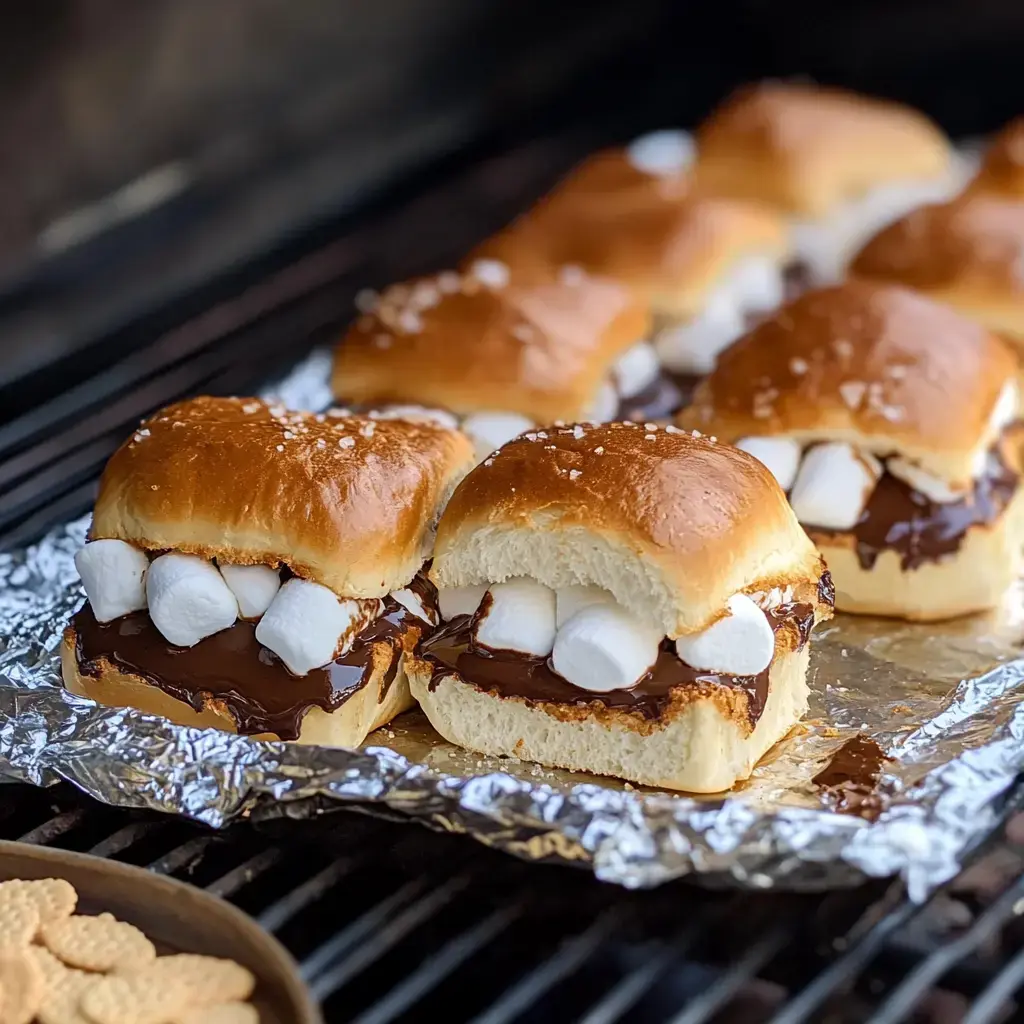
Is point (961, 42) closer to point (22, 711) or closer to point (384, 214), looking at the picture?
point (384, 214)

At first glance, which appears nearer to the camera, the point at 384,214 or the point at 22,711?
the point at 22,711

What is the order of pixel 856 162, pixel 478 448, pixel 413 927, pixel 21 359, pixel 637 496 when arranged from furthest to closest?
pixel 856 162 < pixel 21 359 < pixel 478 448 < pixel 637 496 < pixel 413 927

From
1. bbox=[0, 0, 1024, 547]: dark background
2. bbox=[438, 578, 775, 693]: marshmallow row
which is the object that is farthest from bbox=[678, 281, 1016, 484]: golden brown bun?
bbox=[0, 0, 1024, 547]: dark background

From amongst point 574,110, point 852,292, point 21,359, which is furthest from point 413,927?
point 574,110

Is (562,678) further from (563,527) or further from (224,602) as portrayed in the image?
(224,602)

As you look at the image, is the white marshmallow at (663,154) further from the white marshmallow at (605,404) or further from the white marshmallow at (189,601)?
the white marshmallow at (189,601)

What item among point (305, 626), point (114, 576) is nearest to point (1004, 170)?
point (305, 626)
